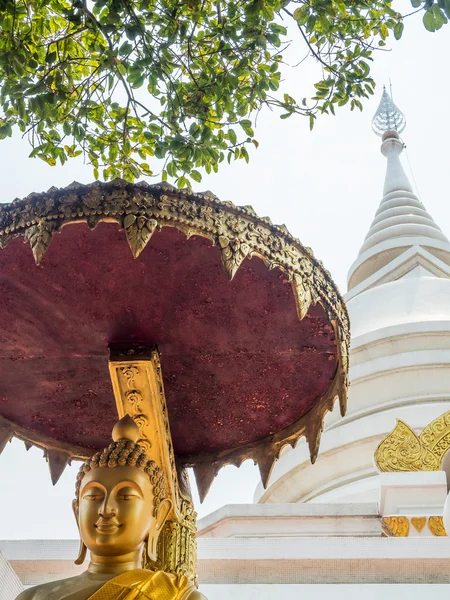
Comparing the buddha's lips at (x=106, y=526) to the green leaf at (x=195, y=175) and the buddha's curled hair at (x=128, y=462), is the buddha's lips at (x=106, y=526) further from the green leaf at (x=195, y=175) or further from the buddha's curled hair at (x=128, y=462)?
the green leaf at (x=195, y=175)

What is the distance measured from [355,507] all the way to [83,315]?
4.67m

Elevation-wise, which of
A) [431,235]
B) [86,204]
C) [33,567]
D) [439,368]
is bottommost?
[33,567]

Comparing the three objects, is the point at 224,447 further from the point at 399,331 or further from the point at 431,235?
the point at 431,235

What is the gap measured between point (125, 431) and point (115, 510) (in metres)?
0.37

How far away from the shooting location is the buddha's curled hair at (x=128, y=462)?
11.7ft

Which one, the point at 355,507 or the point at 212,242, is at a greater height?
the point at 212,242

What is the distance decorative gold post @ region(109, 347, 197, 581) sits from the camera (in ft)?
12.5

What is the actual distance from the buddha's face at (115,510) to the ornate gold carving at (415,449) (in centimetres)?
516

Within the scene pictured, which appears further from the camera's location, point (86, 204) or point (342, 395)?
point (342, 395)

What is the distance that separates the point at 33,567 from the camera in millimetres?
5953

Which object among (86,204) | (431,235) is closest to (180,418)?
(86,204)

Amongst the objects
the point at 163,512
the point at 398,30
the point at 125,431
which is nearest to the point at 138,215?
the point at 125,431

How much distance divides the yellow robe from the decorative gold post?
483mm

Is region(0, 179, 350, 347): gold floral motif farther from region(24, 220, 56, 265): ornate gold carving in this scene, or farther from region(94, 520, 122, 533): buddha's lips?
region(94, 520, 122, 533): buddha's lips
